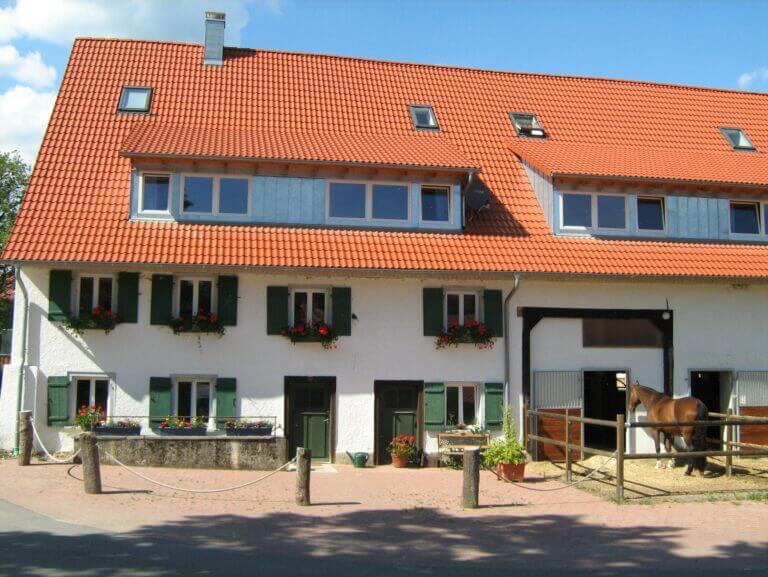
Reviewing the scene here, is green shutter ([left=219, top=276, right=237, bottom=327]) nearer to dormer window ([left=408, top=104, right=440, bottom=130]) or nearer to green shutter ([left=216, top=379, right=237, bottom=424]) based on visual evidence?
green shutter ([left=216, top=379, right=237, bottom=424])

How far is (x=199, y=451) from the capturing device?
15492mm

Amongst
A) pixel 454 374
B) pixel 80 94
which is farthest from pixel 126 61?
pixel 454 374

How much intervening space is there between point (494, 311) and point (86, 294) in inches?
344

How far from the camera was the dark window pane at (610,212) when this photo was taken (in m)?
19.0

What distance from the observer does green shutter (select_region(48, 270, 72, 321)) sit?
16141 millimetres

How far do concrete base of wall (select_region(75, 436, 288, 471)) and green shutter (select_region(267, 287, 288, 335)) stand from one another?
2353 mm

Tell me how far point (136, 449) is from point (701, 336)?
12740mm

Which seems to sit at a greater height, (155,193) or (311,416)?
(155,193)

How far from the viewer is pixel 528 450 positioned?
17.2 meters

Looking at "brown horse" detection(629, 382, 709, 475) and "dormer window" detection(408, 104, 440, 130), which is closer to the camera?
"brown horse" detection(629, 382, 709, 475)

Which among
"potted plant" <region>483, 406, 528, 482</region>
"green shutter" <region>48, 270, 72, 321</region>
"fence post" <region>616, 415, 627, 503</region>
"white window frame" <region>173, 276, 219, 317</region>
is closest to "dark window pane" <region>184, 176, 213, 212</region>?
"white window frame" <region>173, 276, 219, 317</region>

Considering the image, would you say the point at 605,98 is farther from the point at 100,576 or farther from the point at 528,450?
the point at 100,576

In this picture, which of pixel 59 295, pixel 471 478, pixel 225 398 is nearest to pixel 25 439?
pixel 59 295

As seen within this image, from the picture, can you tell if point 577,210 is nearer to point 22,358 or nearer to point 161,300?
point 161,300
